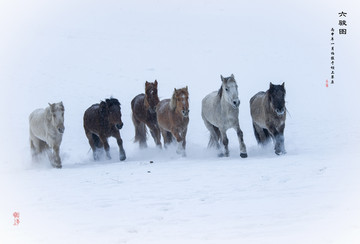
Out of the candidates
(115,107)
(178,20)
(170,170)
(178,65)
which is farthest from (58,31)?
(170,170)

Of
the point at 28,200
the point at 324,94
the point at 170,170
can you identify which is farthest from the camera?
the point at 324,94

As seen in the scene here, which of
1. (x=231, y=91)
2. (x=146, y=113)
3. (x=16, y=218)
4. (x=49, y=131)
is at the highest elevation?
(x=231, y=91)

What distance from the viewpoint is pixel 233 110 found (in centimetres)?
1198

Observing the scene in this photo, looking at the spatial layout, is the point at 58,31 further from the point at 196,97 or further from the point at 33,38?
the point at 196,97

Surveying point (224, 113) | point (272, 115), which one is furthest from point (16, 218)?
point (272, 115)

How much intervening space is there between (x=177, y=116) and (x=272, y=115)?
2.26 meters

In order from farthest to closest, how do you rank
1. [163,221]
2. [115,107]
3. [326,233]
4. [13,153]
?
[13,153] → [115,107] → [163,221] → [326,233]

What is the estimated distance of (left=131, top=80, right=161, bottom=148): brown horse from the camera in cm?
1379

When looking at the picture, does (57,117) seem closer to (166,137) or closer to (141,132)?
(166,137)

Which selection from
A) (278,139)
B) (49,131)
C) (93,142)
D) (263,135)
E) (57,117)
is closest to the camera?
(278,139)

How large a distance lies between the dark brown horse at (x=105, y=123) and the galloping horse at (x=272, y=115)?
338cm

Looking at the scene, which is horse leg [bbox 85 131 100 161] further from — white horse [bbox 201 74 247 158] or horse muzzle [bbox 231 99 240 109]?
horse muzzle [bbox 231 99 240 109]

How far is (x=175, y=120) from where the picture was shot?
491 inches

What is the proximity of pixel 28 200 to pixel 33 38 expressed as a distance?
32.8 m
